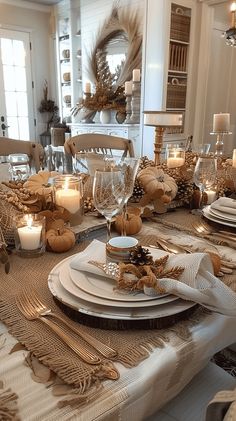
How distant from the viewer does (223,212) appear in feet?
3.27

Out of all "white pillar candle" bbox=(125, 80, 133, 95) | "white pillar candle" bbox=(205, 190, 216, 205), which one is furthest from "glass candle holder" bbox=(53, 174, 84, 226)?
"white pillar candle" bbox=(125, 80, 133, 95)

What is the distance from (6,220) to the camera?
0.82 meters

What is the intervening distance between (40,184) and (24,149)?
77 centimetres

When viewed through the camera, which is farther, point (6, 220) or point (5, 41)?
point (5, 41)

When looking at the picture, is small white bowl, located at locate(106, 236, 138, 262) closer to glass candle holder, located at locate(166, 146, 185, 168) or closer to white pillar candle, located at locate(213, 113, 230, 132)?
glass candle holder, located at locate(166, 146, 185, 168)

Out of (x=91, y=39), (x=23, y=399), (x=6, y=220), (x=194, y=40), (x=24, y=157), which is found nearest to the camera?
(x=23, y=399)

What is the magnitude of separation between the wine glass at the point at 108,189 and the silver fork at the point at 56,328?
266 mm

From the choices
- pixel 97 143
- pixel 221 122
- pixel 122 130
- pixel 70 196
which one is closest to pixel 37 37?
pixel 122 130

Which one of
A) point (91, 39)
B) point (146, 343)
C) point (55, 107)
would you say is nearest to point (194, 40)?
point (91, 39)

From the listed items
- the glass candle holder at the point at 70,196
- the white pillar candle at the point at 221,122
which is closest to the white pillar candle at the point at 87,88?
the white pillar candle at the point at 221,122

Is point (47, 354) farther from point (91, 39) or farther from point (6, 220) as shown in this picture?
point (91, 39)

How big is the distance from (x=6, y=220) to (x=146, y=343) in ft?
1.58

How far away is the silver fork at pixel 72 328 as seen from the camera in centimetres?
48

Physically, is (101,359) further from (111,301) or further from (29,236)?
(29,236)
